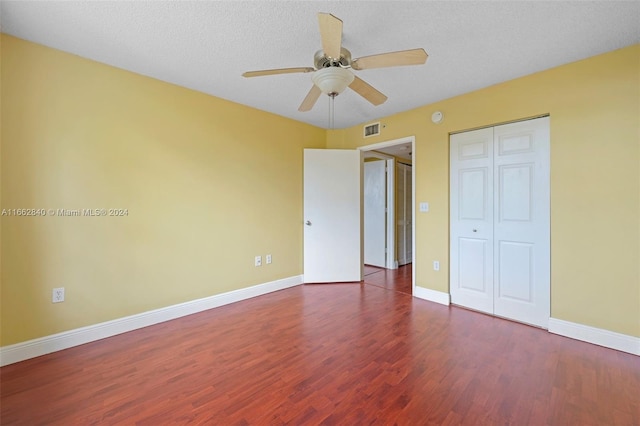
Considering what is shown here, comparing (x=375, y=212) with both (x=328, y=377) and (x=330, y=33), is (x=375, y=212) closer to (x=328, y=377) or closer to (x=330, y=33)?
(x=328, y=377)

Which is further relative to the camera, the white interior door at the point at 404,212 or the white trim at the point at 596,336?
the white interior door at the point at 404,212

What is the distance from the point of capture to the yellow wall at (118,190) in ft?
6.32

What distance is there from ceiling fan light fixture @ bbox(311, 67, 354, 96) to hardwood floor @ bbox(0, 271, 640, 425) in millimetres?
1968

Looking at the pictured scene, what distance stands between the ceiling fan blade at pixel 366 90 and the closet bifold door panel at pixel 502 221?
56.5 inches

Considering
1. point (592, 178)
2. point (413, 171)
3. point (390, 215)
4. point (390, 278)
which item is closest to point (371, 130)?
point (413, 171)

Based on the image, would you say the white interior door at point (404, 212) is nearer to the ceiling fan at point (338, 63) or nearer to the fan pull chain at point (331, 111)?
the fan pull chain at point (331, 111)

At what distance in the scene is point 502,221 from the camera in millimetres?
2670

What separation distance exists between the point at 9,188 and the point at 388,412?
9.70 ft

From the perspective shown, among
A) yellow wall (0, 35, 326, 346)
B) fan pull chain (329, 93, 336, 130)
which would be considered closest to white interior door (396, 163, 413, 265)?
fan pull chain (329, 93, 336, 130)

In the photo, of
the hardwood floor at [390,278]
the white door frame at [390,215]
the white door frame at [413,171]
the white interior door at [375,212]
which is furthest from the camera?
the white interior door at [375,212]

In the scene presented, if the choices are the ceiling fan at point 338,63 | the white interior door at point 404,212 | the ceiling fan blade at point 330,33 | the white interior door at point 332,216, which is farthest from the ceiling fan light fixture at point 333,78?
the white interior door at point 404,212

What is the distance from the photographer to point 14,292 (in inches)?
74.7

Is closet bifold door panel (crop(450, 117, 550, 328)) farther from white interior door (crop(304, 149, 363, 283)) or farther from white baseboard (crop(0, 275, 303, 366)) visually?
white baseboard (crop(0, 275, 303, 366))

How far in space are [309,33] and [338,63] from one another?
1.02 ft
